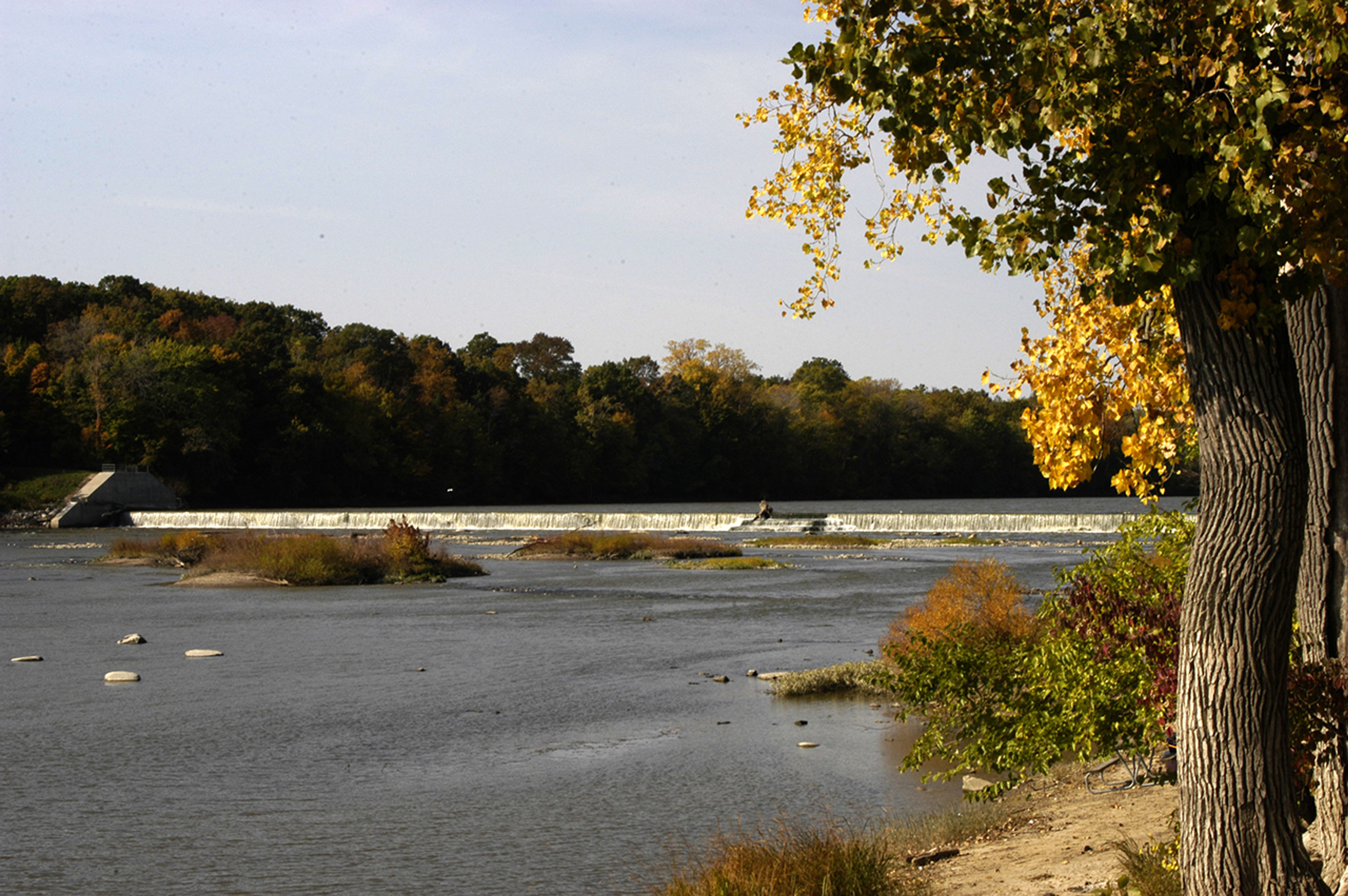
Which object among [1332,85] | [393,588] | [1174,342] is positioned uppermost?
[1332,85]

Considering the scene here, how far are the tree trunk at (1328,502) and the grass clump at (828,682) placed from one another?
8.74 metres

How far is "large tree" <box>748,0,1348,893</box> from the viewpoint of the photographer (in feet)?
13.9

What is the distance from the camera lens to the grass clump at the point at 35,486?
72.1m

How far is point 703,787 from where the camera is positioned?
9953 mm

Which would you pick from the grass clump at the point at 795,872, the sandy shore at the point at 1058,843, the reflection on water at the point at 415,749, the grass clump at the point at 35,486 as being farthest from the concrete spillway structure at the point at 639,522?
the grass clump at the point at 795,872

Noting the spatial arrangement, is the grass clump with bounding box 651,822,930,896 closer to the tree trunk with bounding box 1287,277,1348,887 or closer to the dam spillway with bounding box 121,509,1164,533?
the tree trunk with bounding box 1287,277,1348,887

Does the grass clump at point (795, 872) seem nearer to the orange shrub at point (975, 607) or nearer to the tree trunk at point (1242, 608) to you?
the tree trunk at point (1242, 608)

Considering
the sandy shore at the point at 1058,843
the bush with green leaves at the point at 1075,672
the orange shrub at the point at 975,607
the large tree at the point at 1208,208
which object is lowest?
the sandy shore at the point at 1058,843

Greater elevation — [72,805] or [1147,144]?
[1147,144]

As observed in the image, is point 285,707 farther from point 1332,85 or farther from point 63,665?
point 1332,85

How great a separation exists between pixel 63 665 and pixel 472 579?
16.3 m

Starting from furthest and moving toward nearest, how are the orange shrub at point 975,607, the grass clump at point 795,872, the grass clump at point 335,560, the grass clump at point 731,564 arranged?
1. the grass clump at point 731,564
2. the grass clump at point 335,560
3. the orange shrub at point 975,607
4. the grass clump at point 795,872

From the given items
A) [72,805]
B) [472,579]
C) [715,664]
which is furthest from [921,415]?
[72,805]

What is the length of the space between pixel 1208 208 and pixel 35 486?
81.8 meters
